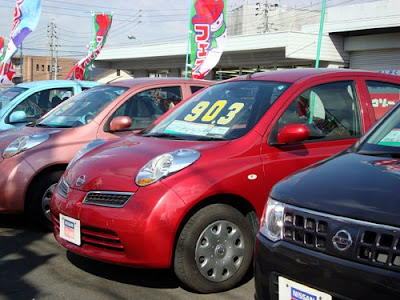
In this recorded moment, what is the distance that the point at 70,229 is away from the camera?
3.90 metres

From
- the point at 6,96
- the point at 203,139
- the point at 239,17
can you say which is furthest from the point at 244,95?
the point at 239,17

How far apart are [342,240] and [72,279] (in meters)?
2.62

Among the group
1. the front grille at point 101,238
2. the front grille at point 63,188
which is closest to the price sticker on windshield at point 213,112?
the front grille at point 63,188

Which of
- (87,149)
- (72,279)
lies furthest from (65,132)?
(72,279)

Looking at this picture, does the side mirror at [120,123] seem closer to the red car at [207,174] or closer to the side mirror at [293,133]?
the red car at [207,174]

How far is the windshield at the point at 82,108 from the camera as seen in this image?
5.91 meters

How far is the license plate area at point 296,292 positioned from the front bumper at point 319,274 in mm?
20

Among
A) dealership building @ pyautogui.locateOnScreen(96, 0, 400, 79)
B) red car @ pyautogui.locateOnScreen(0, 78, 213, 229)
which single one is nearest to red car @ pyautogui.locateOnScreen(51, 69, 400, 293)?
red car @ pyautogui.locateOnScreen(0, 78, 213, 229)

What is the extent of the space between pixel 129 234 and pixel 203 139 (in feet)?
3.61

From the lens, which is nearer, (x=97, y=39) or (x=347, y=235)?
(x=347, y=235)

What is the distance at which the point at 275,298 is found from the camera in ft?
8.35

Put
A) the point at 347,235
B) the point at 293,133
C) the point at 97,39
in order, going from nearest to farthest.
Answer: the point at 347,235
the point at 293,133
the point at 97,39

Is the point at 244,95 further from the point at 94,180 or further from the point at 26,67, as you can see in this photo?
the point at 26,67

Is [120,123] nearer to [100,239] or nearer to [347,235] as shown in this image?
[100,239]
